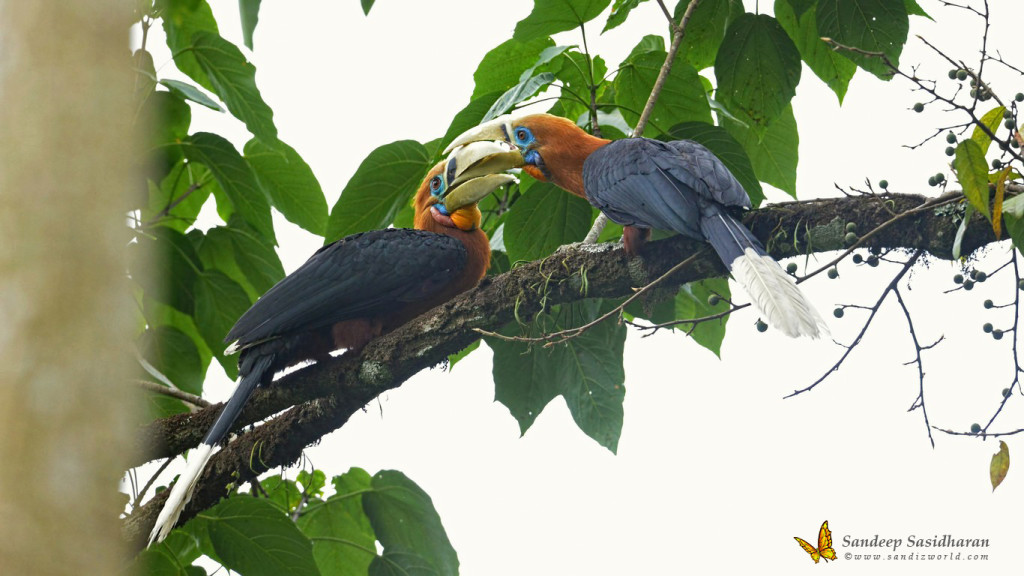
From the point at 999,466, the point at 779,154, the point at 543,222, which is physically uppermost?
the point at 779,154

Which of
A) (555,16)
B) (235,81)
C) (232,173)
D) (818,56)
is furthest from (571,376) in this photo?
(235,81)

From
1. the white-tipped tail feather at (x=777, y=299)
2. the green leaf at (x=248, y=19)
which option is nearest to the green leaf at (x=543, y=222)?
the white-tipped tail feather at (x=777, y=299)

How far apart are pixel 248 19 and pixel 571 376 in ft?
6.33

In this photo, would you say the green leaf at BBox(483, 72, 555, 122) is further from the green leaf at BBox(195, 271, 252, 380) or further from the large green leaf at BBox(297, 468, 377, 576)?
the large green leaf at BBox(297, 468, 377, 576)

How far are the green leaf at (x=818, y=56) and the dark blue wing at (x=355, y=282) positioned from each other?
57.2 inches

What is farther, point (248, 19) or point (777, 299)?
point (777, 299)

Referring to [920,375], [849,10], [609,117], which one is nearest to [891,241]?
[920,375]

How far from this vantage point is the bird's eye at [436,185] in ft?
13.4

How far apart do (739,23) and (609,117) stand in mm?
554

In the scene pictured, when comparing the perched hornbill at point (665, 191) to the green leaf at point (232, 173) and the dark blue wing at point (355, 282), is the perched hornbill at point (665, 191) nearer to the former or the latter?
the dark blue wing at point (355, 282)

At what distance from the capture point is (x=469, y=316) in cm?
305

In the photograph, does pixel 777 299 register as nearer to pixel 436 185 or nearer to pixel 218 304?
pixel 436 185

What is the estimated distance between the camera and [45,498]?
0.96 meters

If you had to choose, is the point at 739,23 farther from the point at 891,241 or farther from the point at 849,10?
the point at 891,241
